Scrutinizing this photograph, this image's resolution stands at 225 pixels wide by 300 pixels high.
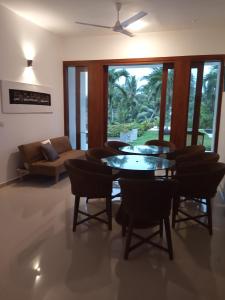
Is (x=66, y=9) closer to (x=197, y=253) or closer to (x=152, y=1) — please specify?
(x=152, y=1)

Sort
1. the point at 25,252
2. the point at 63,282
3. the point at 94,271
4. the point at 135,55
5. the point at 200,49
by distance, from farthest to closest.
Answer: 1. the point at 135,55
2. the point at 200,49
3. the point at 25,252
4. the point at 94,271
5. the point at 63,282

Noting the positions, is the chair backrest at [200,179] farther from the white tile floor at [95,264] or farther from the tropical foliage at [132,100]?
the tropical foliage at [132,100]

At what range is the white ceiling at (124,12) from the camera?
392 centimetres

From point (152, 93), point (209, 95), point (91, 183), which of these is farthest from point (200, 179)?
point (152, 93)

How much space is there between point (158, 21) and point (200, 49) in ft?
3.85

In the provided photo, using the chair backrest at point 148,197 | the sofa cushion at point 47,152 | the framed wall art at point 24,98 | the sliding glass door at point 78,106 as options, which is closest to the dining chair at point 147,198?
the chair backrest at point 148,197

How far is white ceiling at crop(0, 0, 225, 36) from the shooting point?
12.9 feet

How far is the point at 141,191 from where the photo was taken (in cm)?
218

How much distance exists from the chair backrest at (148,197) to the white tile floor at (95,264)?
18.8 inches

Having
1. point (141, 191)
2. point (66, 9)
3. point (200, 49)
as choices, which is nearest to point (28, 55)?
point (66, 9)

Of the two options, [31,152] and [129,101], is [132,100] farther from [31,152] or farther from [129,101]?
[31,152]

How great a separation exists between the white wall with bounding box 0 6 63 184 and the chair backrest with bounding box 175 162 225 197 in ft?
10.6

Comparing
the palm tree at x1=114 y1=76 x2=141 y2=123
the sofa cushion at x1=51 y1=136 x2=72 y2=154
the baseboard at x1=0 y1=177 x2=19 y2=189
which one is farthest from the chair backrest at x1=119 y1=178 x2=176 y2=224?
the palm tree at x1=114 y1=76 x2=141 y2=123

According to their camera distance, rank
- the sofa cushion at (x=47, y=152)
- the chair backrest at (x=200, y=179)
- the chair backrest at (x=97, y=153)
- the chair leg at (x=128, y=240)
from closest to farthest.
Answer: the chair leg at (x=128, y=240)
the chair backrest at (x=200, y=179)
the chair backrest at (x=97, y=153)
the sofa cushion at (x=47, y=152)
